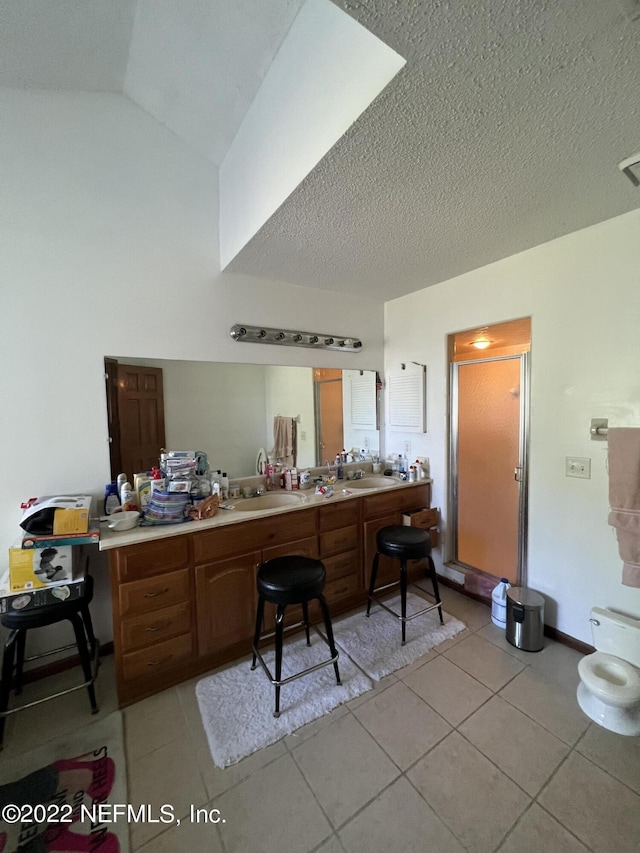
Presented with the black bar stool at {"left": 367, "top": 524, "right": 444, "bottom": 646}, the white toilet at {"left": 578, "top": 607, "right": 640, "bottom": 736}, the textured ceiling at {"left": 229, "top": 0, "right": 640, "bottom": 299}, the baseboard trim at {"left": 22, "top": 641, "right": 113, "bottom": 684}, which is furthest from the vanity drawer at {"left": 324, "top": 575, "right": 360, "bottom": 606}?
the textured ceiling at {"left": 229, "top": 0, "right": 640, "bottom": 299}

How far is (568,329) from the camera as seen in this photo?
6.42 ft

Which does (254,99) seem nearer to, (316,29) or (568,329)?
(316,29)

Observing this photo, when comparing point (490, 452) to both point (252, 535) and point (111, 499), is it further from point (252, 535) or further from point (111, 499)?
point (111, 499)

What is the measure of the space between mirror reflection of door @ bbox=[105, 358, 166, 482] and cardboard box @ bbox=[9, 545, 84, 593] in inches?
21.3

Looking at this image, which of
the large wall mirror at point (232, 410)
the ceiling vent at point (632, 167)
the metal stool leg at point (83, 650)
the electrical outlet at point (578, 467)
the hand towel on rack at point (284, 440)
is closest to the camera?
the ceiling vent at point (632, 167)

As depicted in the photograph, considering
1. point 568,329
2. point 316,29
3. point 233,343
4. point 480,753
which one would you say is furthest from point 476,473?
point 316,29

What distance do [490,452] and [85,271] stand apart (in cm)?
289

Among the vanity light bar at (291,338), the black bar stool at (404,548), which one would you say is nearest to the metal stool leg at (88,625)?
the black bar stool at (404,548)

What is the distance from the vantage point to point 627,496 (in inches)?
63.3

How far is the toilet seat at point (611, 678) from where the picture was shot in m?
1.46

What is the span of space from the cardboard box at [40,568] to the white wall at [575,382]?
2649mm

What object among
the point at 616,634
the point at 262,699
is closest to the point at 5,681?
the point at 262,699

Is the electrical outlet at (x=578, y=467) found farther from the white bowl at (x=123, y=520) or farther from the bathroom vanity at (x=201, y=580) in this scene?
the white bowl at (x=123, y=520)

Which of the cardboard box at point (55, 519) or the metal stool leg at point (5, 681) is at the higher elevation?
the cardboard box at point (55, 519)
